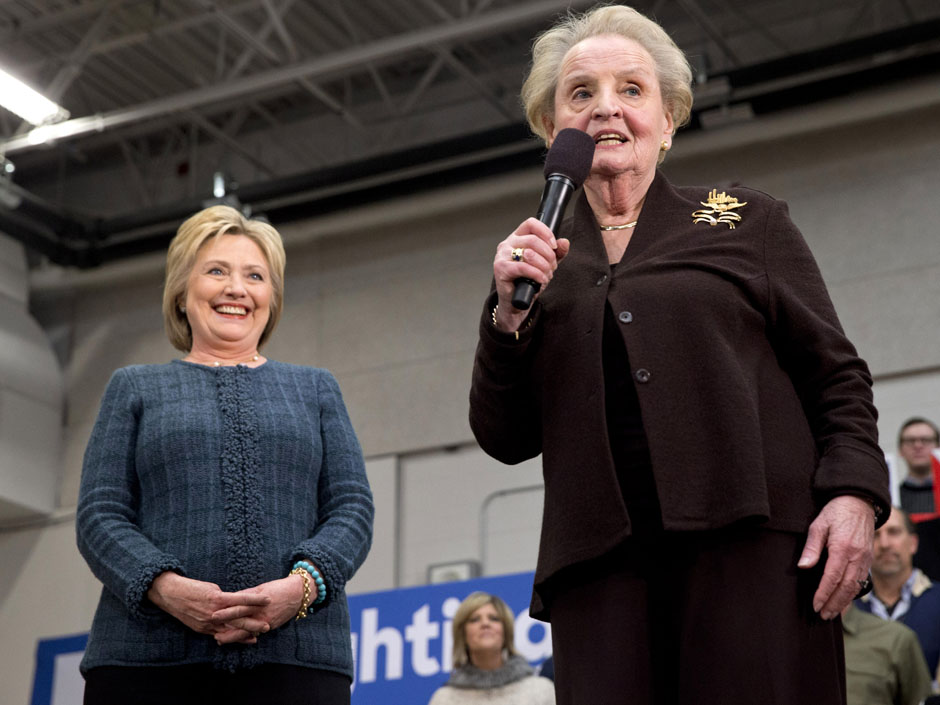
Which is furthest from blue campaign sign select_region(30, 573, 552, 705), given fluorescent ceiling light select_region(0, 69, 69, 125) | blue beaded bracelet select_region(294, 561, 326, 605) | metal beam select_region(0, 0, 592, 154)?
blue beaded bracelet select_region(294, 561, 326, 605)

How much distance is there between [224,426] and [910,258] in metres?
6.24

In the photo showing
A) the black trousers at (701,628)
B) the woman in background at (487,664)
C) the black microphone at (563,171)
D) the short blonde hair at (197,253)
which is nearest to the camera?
the black trousers at (701,628)

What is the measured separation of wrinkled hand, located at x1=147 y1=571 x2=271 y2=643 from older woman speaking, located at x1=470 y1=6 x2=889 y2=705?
0.51 meters

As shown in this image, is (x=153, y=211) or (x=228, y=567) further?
(x=153, y=211)

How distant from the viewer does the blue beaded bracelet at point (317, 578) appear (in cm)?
204

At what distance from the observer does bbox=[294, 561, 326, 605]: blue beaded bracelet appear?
6.69 ft

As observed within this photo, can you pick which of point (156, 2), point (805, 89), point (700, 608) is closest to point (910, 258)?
point (805, 89)

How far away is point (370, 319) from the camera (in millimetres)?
9250

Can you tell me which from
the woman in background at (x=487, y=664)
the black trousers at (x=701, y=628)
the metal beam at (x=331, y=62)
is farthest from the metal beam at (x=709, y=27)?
the black trousers at (x=701, y=628)

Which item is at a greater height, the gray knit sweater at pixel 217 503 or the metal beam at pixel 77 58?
the metal beam at pixel 77 58

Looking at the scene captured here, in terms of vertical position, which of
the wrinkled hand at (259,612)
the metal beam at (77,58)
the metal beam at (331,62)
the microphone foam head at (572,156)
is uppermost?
the metal beam at (77,58)

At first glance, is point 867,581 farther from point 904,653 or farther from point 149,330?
point 149,330

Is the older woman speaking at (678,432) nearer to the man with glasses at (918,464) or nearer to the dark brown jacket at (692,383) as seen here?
the dark brown jacket at (692,383)

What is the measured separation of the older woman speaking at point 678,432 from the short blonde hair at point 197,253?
2.71 ft
